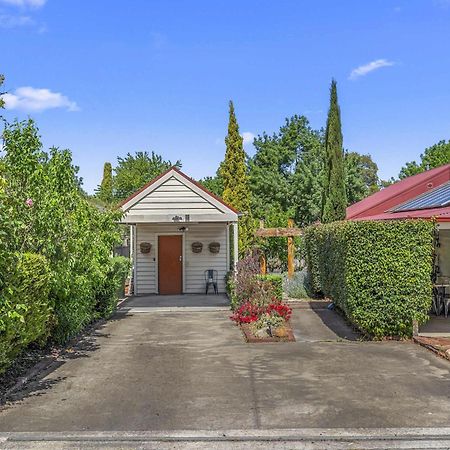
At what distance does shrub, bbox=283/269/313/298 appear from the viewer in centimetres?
1781

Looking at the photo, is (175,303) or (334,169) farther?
(334,169)

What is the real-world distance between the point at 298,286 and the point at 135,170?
23.3 m

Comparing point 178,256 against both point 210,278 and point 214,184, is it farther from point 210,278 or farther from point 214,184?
point 214,184

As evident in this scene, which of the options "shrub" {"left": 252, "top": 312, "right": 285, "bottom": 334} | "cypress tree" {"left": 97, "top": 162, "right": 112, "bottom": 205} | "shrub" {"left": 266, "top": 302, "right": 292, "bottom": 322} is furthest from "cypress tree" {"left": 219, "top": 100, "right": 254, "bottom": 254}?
"cypress tree" {"left": 97, "top": 162, "right": 112, "bottom": 205}

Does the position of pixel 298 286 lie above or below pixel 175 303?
above

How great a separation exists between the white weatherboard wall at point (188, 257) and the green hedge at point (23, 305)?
36.4ft

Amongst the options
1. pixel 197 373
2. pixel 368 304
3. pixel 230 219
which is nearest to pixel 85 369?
pixel 197 373

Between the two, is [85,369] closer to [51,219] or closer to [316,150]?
[51,219]

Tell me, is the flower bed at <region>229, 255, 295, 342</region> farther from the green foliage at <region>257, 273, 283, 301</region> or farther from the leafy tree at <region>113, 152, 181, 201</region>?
the leafy tree at <region>113, 152, 181, 201</region>

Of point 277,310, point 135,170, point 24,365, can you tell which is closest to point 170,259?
point 277,310

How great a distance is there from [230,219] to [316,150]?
2397cm

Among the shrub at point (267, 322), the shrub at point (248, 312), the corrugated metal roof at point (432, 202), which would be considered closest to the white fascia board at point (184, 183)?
the shrub at point (248, 312)

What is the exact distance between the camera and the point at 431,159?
42.0m

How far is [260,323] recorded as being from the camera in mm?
10727
